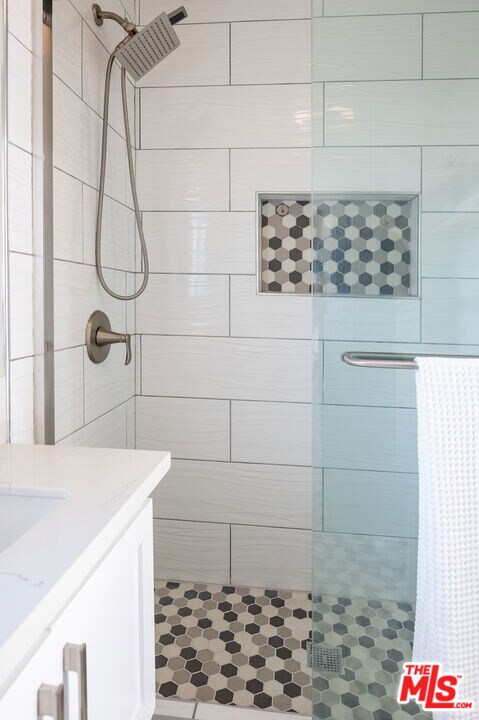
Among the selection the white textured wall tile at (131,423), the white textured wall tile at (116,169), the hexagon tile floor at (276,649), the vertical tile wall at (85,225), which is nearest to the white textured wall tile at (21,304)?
the vertical tile wall at (85,225)

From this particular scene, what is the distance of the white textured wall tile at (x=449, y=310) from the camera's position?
1.15m

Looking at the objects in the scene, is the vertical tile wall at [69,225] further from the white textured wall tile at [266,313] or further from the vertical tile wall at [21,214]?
the white textured wall tile at [266,313]

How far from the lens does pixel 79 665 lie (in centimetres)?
61

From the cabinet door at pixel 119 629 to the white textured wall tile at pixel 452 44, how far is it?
42.7 inches

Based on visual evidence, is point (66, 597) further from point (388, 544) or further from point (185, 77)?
point (185, 77)

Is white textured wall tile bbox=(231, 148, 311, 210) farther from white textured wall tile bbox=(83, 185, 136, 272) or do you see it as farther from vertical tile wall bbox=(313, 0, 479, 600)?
vertical tile wall bbox=(313, 0, 479, 600)

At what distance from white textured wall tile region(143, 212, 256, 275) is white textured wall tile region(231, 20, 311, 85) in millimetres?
498

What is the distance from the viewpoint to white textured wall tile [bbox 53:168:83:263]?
4.55 feet

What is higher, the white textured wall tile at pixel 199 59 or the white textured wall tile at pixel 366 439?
the white textured wall tile at pixel 199 59

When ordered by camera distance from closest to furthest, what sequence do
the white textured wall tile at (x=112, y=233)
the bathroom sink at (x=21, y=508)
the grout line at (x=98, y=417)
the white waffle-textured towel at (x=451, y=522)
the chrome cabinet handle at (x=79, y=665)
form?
the chrome cabinet handle at (x=79, y=665)
the bathroom sink at (x=21, y=508)
the white waffle-textured towel at (x=451, y=522)
the grout line at (x=98, y=417)
the white textured wall tile at (x=112, y=233)

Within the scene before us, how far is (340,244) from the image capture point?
1.21 metres

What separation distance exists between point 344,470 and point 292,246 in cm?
104

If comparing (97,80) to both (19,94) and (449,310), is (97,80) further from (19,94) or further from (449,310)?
(449,310)

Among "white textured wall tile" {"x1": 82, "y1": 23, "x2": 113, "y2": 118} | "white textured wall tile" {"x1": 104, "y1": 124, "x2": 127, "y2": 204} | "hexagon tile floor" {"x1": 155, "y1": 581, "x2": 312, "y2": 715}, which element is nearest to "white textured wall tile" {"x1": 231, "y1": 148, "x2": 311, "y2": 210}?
"white textured wall tile" {"x1": 104, "y1": 124, "x2": 127, "y2": 204}
